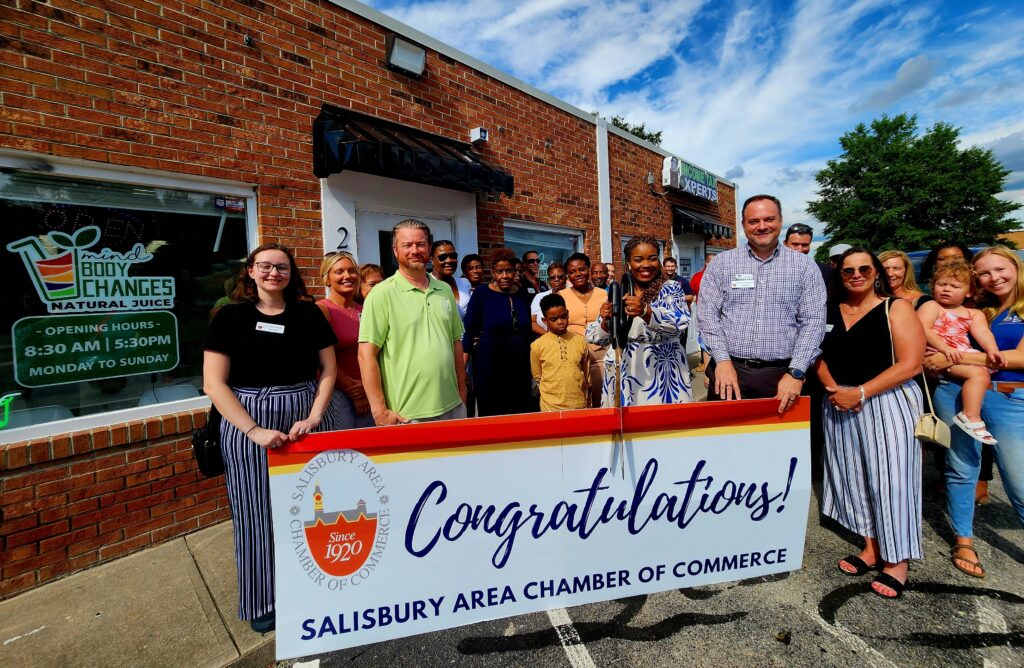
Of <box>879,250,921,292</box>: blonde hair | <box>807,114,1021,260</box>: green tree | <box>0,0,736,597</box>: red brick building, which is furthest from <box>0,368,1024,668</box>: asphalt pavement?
<box>807,114,1021,260</box>: green tree

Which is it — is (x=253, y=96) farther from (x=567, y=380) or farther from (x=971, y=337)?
(x=971, y=337)

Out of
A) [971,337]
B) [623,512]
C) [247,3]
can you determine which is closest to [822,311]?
[971,337]

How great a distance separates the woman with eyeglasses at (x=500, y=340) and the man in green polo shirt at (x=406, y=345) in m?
1.09

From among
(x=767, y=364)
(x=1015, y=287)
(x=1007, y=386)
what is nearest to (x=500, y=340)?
(x=767, y=364)

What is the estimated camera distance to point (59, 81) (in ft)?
9.40

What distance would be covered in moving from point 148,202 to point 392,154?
5.79 feet

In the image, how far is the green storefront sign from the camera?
9.34ft

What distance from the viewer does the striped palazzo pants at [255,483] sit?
211 centimetres

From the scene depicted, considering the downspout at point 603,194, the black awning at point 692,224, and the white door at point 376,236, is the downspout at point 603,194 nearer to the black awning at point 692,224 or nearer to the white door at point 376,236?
the black awning at point 692,224

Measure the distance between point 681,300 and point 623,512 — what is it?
4.22 feet

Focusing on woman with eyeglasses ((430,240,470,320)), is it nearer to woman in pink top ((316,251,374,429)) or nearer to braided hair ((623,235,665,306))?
woman in pink top ((316,251,374,429))

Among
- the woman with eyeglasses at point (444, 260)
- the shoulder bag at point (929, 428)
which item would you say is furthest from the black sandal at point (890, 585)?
the woman with eyeglasses at point (444, 260)

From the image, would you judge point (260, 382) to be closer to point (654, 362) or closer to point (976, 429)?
point (654, 362)

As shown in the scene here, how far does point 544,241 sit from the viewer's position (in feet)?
21.7
